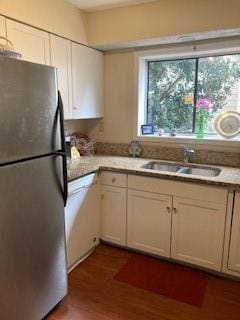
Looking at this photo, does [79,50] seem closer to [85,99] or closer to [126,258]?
[85,99]

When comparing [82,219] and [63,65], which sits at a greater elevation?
[63,65]

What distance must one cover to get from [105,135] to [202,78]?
4.21 ft

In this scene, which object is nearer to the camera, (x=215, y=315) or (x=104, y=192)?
(x=215, y=315)

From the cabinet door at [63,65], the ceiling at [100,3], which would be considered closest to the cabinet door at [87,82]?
the cabinet door at [63,65]

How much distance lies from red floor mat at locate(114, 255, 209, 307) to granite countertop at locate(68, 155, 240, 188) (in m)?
0.85

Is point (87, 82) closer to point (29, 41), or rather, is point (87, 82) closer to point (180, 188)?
point (29, 41)

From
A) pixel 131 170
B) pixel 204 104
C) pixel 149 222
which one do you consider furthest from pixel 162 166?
pixel 204 104

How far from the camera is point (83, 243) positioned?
246 cm

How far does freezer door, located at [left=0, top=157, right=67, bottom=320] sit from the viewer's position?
1446mm

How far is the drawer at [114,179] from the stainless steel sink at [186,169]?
287mm

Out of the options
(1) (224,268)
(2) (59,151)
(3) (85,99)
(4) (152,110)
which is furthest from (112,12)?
(1) (224,268)

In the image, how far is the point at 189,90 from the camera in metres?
2.87

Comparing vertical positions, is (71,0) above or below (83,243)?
above

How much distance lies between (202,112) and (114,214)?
4.68 ft
